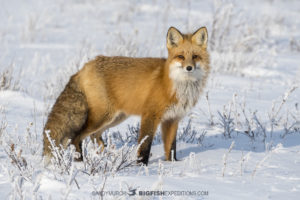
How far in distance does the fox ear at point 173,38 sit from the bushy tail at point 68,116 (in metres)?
1.14

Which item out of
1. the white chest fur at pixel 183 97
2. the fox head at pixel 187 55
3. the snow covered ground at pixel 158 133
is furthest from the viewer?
the white chest fur at pixel 183 97

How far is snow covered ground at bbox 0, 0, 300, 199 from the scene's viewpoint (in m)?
2.90

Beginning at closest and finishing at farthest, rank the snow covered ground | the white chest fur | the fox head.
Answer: the snow covered ground, the fox head, the white chest fur

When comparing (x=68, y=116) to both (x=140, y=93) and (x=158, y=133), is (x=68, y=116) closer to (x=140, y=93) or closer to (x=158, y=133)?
(x=140, y=93)

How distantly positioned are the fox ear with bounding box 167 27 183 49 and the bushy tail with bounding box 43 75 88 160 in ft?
3.74

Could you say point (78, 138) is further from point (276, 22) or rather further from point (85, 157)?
point (276, 22)

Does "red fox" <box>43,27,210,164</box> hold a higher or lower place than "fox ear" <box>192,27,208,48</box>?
lower

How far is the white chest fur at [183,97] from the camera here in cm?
431

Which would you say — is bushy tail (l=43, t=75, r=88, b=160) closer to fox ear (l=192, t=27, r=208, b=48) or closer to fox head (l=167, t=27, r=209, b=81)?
fox head (l=167, t=27, r=209, b=81)

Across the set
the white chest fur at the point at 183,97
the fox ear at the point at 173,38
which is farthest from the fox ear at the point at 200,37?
the white chest fur at the point at 183,97

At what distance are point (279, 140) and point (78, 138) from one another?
253 cm

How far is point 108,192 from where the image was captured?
8.84ft

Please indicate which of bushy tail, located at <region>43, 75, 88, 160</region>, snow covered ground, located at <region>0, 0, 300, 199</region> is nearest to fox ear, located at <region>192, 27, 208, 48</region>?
snow covered ground, located at <region>0, 0, 300, 199</region>

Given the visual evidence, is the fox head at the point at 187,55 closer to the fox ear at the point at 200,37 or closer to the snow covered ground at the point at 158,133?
the fox ear at the point at 200,37
